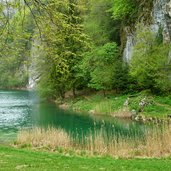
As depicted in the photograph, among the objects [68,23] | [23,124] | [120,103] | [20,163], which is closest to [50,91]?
[120,103]

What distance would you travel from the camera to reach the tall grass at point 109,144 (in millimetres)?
16000

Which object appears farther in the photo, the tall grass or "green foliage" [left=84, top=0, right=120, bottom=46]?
"green foliage" [left=84, top=0, right=120, bottom=46]

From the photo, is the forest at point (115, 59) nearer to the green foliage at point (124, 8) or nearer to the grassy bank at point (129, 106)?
the green foliage at point (124, 8)

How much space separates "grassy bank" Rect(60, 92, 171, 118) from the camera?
3260 cm

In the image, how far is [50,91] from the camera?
2095 inches

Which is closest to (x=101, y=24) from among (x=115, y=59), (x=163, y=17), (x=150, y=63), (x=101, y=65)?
(x=115, y=59)

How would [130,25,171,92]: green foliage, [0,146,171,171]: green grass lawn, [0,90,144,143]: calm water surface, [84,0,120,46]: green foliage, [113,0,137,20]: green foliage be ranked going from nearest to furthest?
[0,146,171,171]: green grass lawn → [0,90,144,143]: calm water surface → [130,25,171,92]: green foliage → [113,0,137,20]: green foliage → [84,0,120,46]: green foliage

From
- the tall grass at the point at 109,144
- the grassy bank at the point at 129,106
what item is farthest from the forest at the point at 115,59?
the tall grass at the point at 109,144

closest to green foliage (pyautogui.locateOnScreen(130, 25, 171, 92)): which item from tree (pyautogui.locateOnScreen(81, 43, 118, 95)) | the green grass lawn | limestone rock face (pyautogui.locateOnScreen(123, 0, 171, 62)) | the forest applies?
the forest

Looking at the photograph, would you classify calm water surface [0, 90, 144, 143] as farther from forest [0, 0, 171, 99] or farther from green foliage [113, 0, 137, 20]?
green foliage [113, 0, 137, 20]

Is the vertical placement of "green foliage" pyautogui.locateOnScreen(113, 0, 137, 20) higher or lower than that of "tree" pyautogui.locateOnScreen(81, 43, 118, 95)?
higher

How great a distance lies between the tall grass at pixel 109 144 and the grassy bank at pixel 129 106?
13219 mm

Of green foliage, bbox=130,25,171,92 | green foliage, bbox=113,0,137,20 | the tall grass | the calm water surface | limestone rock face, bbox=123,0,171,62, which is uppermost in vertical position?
green foliage, bbox=113,0,137,20

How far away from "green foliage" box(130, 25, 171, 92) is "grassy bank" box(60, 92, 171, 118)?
50.4 inches
